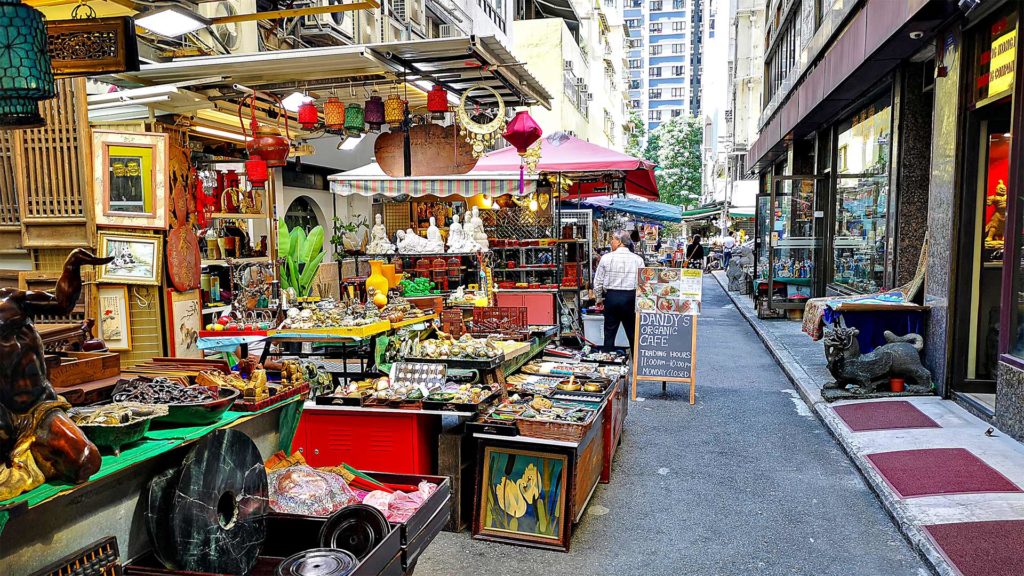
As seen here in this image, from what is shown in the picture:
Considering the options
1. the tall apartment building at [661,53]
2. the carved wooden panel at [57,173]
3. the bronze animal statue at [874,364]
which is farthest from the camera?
the tall apartment building at [661,53]

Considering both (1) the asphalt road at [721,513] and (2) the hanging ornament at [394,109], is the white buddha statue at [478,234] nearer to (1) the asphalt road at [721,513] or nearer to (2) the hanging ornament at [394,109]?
(2) the hanging ornament at [394,109]

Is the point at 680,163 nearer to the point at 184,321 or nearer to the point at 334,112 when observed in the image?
the point at 334,112

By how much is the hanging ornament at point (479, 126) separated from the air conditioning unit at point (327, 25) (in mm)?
6948

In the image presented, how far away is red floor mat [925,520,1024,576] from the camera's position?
3625 millimetres

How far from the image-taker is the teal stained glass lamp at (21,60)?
2.74m

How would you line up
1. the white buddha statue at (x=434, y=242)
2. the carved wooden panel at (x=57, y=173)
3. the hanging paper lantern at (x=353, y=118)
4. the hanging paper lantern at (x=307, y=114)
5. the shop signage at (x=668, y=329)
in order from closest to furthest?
the carved wooden panel at (x=57, y=173), the hanging paper lantern at (x=307, y=114), the hanging paper lantern at (x=353, y=118), the shop signage at (x=668, y=329), the white buddha statue at (x=434, y=242)

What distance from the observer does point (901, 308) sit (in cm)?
778

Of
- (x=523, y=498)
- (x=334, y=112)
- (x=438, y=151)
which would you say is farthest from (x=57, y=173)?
(x=523, y=498)

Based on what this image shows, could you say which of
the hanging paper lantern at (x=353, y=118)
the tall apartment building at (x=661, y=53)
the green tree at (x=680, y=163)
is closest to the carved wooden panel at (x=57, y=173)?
the hanging paper lantern at (x=353, y=118)

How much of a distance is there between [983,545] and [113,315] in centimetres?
729

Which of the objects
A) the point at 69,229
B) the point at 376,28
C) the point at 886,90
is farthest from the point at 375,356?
the point at 376,28

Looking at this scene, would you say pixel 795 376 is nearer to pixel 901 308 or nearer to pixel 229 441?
pixel 901 308

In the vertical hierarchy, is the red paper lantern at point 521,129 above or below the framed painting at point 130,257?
above

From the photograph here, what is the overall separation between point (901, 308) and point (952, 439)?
238 centimetres
